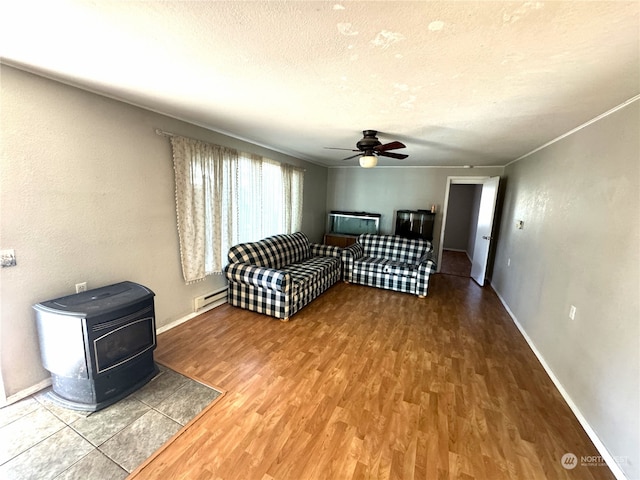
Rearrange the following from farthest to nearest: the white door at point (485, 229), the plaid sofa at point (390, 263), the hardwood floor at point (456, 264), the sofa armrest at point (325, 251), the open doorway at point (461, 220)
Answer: the open doorway at point (461, 220) < the hardwood floor at point (456, 264) < the sofa armrest at point (325, 251) < the white door at point (485, 229) < the plaid sofa at point (390, 263)

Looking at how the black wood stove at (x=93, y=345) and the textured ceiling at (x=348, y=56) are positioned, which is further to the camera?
the black wood stove at (x=93, y=345)

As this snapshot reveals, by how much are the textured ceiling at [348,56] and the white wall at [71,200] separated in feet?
0.72

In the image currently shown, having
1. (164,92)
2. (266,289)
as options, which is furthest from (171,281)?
(164,92)

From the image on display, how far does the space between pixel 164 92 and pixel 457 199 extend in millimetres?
8140

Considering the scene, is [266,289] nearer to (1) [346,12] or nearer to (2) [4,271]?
(2) [4,271]

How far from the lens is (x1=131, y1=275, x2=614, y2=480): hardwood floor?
1.54 m

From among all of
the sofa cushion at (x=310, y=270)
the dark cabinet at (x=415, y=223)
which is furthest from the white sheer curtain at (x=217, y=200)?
the dark cabinet at (x=415, y=223)

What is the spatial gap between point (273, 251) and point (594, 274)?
3.41 m

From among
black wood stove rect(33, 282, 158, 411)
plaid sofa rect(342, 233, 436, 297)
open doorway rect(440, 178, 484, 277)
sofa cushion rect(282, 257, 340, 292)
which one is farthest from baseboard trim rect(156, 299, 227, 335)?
open doorway rect(440, 178, 484, 277)

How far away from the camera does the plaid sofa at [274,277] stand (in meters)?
3.19

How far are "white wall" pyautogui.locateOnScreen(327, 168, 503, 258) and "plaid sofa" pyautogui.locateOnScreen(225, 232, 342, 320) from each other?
88.0 inches

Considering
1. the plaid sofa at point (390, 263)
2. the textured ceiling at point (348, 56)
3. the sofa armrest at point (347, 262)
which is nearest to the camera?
the textured ceiling at point (348, 56)

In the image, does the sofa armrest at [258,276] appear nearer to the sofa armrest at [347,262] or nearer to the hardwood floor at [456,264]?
the sofa armrest at [347,262]

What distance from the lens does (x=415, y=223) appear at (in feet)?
18.3
